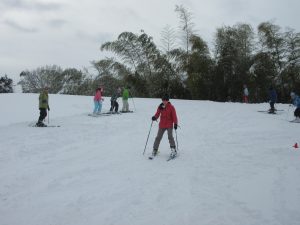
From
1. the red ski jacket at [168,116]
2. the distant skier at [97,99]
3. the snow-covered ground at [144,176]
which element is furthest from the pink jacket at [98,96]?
the red ski jacket at [168,116]

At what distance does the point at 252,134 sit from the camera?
10.7 meters

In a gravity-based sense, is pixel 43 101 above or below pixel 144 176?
above

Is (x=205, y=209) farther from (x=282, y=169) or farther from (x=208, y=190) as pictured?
(x=282, y=169)

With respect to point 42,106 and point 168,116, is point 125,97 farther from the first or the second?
point 168,116

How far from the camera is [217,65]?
21.6 m

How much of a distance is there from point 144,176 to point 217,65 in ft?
53.7

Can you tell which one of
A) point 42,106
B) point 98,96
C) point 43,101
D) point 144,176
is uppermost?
point 98,96

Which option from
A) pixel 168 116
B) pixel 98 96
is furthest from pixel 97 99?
pixel 168 116

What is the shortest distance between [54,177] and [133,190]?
1.59 meters

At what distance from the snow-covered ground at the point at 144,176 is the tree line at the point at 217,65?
9.65 meters

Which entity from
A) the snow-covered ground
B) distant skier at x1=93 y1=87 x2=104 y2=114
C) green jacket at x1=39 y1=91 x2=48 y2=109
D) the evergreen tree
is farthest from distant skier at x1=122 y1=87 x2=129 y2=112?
the evergreen tree

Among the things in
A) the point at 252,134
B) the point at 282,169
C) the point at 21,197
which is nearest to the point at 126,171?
the point at 21,197

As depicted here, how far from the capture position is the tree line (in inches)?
818

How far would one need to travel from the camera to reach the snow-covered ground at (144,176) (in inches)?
186
